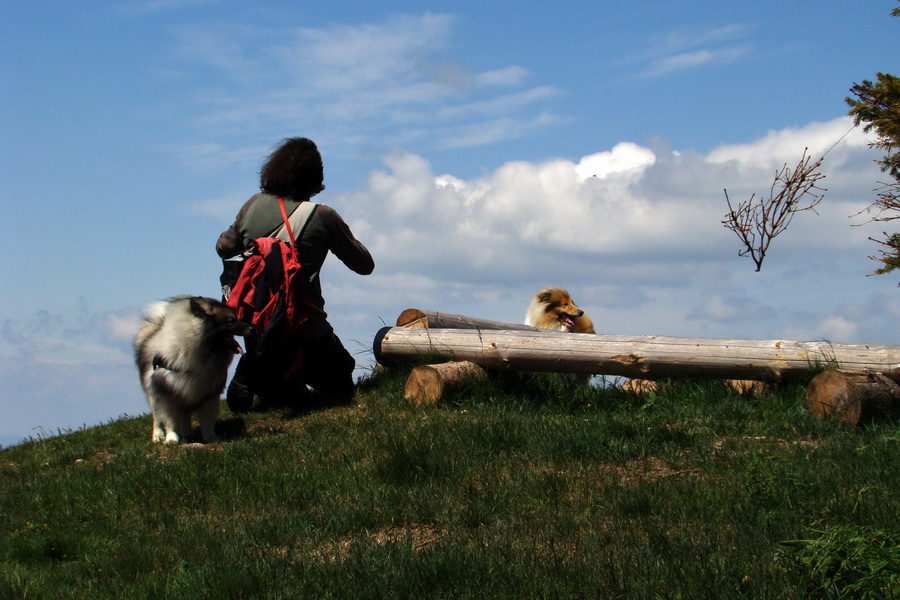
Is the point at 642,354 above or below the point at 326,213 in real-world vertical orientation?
below

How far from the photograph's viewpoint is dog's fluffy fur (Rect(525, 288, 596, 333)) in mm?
11539

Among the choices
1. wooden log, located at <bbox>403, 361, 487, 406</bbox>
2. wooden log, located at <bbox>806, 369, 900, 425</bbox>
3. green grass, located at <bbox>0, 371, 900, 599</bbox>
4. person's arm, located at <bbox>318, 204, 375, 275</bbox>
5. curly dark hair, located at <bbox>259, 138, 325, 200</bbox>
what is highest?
curly dark hair, located at <bbox>259, 138, 325, 200</bbox>

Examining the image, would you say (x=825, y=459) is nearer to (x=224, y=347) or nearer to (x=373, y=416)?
(x=373, y=416)

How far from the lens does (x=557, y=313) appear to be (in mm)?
11617

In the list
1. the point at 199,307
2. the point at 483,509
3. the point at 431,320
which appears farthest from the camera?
the point at 431,320

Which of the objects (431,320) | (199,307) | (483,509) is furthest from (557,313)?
(483,509)

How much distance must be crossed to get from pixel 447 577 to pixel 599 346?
4.76m

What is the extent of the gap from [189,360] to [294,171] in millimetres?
2188

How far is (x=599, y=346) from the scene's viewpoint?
827cm

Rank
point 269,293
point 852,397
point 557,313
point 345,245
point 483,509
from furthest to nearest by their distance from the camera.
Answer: point 557,313 → point 345,245 → point 269,293 → point 852,397 → point 483,509

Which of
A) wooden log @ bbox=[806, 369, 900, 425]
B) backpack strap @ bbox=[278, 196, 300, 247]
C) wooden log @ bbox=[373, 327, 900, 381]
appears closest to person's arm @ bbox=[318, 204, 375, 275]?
backpack strap @ bbox=[278, 196, 300, 247]

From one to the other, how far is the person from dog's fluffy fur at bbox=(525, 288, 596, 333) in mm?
3651

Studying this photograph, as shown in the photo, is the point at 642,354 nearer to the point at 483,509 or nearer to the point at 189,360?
the point at 483,509

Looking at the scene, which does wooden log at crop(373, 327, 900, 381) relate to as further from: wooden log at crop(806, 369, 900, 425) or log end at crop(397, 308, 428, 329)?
log end at crop(397, 308, 428, 329)
